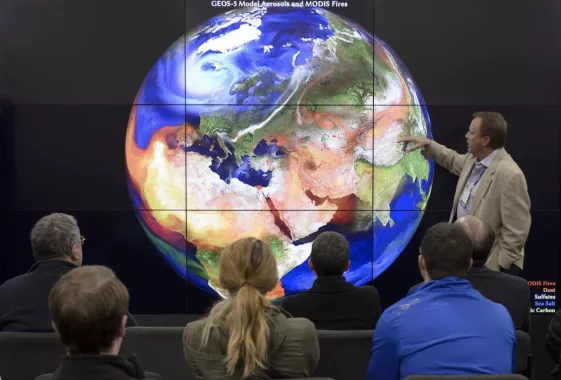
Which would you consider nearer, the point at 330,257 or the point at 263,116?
the point at 330,257

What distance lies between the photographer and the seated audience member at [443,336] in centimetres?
233

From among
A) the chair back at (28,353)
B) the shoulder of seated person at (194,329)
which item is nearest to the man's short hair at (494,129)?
the shoulder of seated person at (194,329)

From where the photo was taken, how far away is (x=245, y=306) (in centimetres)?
238

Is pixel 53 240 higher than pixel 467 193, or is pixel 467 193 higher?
pixel 467 193

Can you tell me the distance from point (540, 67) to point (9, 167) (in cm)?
397

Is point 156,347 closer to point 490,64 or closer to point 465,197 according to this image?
point 465,197

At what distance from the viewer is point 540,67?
16.7 feet

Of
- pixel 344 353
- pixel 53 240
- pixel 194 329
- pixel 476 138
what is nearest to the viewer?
pixel 194 329

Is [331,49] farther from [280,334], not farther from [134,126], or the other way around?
[280,334]

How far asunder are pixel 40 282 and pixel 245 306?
45.3 inches

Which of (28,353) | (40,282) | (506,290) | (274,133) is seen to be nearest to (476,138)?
(274,133)

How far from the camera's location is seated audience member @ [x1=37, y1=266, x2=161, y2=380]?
1797 mm

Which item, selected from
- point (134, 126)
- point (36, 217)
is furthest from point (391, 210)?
point (36, 217)

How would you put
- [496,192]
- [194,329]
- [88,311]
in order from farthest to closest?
[496,192] < [194,329] < [88,311]
